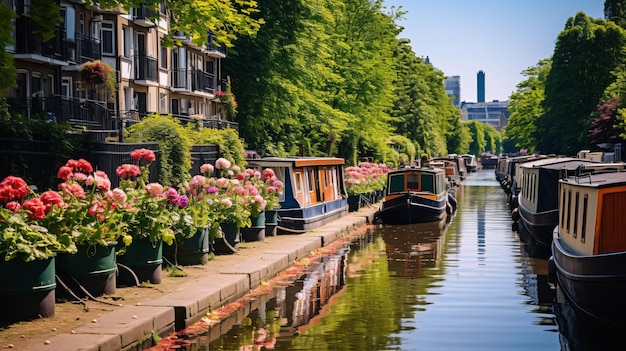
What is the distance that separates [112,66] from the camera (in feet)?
154

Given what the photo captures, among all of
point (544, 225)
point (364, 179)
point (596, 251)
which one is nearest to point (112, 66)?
point (364, 179)

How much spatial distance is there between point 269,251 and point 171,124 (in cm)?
619

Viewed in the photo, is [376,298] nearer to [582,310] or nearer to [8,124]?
[582,310]

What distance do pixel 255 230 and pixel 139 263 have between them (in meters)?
9.34

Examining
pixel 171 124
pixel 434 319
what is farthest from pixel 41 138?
pixel 434 319

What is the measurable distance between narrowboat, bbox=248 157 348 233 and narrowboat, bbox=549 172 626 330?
1131 centimetres

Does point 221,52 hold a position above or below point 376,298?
above

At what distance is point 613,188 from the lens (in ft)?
56.7

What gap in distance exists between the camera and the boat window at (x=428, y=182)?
42.0 meters

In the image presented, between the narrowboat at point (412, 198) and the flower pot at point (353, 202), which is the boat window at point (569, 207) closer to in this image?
the narrowboat at point (412, 198)

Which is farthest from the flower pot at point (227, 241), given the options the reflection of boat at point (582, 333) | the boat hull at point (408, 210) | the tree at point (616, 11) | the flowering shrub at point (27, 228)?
the tree at point (616, 11)

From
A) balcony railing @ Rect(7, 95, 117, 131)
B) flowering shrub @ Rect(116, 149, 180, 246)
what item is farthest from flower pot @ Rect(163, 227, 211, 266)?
balcony railing @ Rect(7, 95, 117, 131)

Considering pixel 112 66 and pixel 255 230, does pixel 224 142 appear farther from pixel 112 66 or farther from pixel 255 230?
pixel 112 66

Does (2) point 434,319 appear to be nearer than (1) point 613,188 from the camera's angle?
Yes
